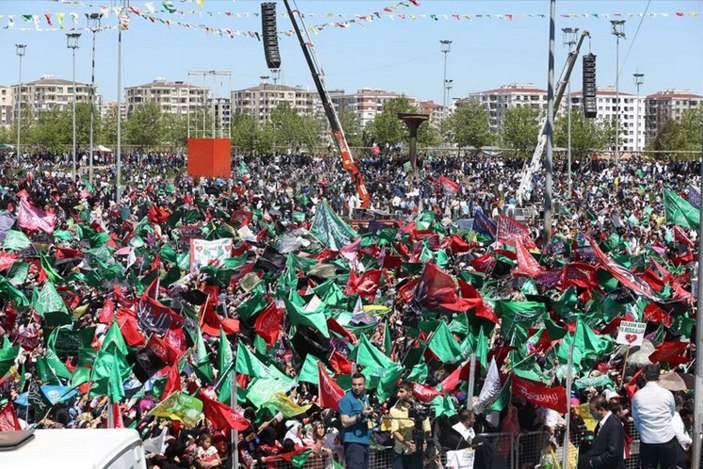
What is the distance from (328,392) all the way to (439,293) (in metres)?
4.85

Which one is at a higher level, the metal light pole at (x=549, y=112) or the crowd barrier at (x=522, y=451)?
the metal light pole at (x=549, y=112)

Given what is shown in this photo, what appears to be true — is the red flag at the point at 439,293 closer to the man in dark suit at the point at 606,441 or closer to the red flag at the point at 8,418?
the man in dark suit at the point at 606,441

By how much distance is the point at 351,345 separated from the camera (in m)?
14.4

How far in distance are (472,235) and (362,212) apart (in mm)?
17440

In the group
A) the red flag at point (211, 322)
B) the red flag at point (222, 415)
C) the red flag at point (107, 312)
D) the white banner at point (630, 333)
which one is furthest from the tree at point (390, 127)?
the red flag at point (222, 415)

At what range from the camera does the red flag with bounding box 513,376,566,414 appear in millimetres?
11391

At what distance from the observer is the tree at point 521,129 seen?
9644 cm

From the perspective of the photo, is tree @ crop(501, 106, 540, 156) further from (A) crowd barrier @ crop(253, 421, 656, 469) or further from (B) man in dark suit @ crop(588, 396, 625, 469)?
(B) man in dark suit @ crop(588, 396, 625, 469)

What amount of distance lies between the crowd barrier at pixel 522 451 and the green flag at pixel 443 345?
74.8 inches

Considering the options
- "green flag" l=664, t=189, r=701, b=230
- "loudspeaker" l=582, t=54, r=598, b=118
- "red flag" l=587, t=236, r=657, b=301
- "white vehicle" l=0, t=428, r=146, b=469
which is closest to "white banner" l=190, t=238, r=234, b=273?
"red flag" l=587, t=236, r=657, b=301

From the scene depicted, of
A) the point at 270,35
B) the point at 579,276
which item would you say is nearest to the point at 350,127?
the point at 270,35

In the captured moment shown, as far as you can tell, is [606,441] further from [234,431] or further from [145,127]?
[145,127]

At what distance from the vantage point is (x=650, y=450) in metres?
10.7

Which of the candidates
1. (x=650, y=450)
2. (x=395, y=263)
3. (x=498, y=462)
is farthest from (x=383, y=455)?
A: (x=395, y=263)
